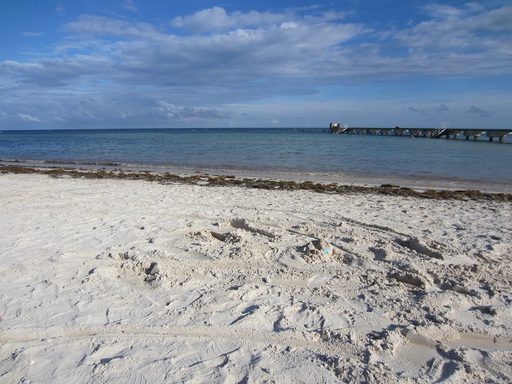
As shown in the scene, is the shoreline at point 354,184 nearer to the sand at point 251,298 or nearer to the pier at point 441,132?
the sand at point 251,298

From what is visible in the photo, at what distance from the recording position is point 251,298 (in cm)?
360

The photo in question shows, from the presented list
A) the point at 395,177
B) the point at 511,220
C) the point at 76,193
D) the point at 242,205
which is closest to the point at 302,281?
the point at 242,205

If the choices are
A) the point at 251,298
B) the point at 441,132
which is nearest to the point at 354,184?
the point at 251,298

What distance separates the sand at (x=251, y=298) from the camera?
104 inches

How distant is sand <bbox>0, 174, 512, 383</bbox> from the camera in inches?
104

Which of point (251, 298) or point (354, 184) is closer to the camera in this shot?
point (251, 298)

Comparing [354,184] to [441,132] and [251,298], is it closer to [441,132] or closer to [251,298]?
[251,298]

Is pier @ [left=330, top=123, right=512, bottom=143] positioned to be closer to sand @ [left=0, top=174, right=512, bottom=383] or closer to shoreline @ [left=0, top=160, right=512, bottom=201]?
shoreline @ [left=0, top=160, right=512, bottom=201]

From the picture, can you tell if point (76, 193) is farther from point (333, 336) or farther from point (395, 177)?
point (395, 177)

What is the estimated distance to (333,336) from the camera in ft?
9.78

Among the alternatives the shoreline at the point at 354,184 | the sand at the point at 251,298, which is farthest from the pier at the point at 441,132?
the sand at the point at 251,298

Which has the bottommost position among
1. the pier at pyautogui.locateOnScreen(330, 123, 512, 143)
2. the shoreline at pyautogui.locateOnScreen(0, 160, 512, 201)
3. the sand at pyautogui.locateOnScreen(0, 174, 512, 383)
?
the shoreline at pyautogui.locateOnScreen(0, 160, 512, 201)

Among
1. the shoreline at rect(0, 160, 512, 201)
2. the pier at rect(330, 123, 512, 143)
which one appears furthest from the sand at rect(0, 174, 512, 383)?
the pier at rect(330, 123, 512, 143)

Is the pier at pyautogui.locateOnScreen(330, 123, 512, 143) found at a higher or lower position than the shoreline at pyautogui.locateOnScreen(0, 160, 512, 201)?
higher
